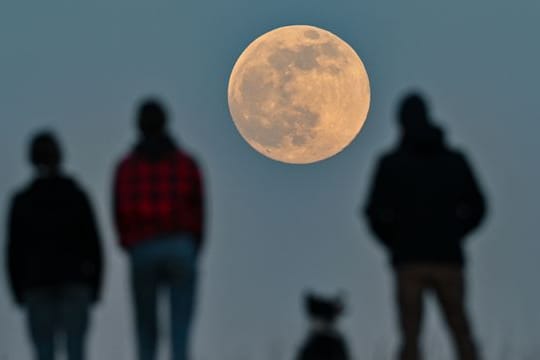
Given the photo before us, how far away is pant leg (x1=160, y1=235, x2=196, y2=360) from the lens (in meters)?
22.3

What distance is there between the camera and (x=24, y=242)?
22625 mm

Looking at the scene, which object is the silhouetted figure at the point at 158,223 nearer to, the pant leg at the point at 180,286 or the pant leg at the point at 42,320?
the pant leg at the point at 180,286

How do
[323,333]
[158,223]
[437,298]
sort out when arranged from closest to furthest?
[323,333] → [158,223] → [437,298]

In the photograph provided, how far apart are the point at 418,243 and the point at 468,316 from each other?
30.6 inches

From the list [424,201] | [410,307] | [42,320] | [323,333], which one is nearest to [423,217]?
[424,201]

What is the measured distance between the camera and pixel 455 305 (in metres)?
22.5

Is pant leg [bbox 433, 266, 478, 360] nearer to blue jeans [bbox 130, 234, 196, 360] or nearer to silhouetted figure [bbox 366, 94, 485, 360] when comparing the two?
silhouetted figure [bbox 366, 94, 485, 360]

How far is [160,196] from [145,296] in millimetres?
863

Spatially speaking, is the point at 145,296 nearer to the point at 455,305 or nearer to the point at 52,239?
the point at 52,239

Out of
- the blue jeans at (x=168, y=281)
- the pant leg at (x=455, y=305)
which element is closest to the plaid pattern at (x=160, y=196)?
the blue jeans at (x=168, y=281)

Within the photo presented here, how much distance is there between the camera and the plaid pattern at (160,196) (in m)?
22.4

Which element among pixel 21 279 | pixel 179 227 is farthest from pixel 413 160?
pixel 21 279

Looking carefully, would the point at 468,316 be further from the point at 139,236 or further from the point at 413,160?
the point at 139,236

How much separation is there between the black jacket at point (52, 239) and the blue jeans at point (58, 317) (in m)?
0.08
